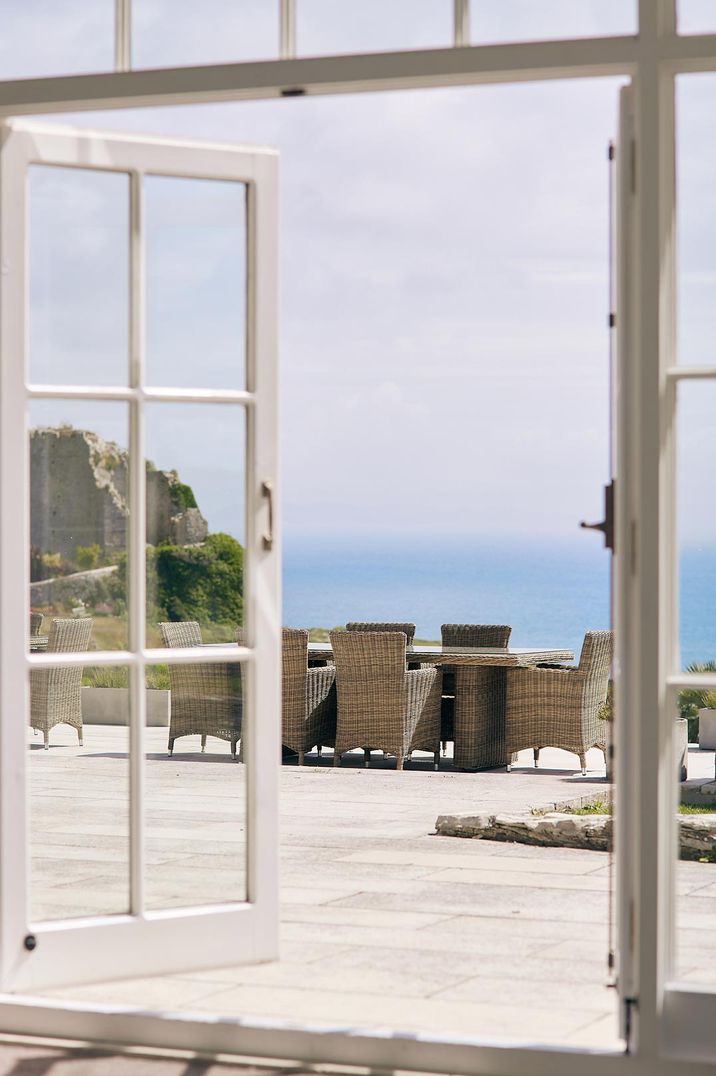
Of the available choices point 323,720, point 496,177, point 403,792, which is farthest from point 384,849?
point 496,177

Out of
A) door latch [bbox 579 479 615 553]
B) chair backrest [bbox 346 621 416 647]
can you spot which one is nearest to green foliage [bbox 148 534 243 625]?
door latch [bbox 579 479 615 553]

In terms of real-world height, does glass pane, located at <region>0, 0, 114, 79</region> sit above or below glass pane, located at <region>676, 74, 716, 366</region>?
above

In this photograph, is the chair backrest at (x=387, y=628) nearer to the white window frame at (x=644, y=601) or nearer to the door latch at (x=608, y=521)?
the door latch at (x=608, y=521)

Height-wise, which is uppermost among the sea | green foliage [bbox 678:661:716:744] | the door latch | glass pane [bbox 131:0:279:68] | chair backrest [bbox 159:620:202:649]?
glass pane [bbox 131:0:279:68]

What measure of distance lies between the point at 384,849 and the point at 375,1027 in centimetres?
256

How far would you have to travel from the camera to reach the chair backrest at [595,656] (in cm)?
784

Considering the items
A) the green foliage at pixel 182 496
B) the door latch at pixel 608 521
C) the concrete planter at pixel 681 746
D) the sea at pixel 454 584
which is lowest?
the sea at pixel 454 584

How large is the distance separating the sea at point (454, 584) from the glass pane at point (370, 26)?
38.4m

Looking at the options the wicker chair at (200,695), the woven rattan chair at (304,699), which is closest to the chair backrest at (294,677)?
the woven rattan chair at (304,699)

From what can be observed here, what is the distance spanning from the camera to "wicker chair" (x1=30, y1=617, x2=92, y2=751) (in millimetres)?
3604

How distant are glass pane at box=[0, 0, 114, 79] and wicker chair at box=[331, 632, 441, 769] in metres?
4.53

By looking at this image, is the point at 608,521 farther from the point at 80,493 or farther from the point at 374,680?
the point at 374,680

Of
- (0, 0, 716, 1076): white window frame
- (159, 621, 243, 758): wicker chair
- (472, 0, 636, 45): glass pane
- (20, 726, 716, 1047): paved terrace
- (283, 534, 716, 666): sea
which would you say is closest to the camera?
(0, 0, 716, 1076): white window frame

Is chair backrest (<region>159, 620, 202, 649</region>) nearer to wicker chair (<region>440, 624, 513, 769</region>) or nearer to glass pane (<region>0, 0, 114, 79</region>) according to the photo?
glass pane (<region>0, 0, 114, 79</region>)
